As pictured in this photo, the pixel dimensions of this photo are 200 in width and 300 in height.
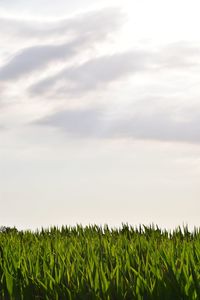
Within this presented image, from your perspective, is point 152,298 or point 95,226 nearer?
point 152,298

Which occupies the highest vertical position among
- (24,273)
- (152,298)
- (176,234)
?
(176,234)

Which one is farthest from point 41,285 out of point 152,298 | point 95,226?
point 95,226

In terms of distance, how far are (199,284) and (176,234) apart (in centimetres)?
669

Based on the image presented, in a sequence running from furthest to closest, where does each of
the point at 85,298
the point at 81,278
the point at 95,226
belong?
the point at 95,226 < the point at 81,278 < the point at 85,298

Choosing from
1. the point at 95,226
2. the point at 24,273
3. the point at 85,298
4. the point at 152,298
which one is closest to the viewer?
the point at 152,298

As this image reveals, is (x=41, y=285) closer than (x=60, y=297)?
No

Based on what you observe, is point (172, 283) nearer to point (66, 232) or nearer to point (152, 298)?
point (152, 298)

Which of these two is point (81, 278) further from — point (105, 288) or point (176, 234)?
point (176, 234)

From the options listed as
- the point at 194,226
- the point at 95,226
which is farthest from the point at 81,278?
the point at 95,226

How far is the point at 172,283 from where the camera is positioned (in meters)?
4.63

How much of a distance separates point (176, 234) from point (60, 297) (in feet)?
21.1

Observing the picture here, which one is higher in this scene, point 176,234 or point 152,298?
point 176,234

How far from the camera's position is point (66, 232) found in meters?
13.0

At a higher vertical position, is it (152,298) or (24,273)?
(24,273)
